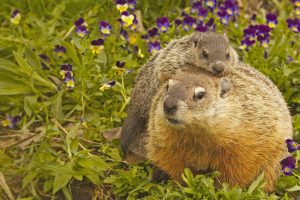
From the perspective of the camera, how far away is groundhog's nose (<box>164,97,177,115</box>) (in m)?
4.12

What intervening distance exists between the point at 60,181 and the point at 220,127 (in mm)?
1350

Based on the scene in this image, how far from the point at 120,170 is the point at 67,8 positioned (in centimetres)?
229

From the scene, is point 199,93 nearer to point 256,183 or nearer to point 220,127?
point 220,127

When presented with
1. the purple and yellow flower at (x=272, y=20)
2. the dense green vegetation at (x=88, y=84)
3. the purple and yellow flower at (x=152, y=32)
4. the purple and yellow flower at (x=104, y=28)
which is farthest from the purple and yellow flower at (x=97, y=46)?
the purple and yellow flower at (x=272, y=20)

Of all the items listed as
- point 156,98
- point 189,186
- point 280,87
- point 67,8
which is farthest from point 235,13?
point 189,186

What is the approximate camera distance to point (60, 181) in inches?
191

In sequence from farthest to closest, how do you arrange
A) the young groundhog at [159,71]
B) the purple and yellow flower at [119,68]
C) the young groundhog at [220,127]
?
the purple and yellow flower at [119,68] → the young groundhog at [159,71] → the young groundhog at [220,127]

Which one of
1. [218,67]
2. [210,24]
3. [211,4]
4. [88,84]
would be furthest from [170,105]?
[211,4]

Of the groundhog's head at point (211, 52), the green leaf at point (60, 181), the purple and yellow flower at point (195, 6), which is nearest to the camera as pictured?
the green leaf at point (60, 181)

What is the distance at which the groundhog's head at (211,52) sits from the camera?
503 cm

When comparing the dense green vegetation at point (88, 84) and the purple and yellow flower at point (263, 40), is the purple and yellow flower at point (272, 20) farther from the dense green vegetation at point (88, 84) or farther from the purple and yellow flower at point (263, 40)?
the purple and yellow flower at point (263, 40)

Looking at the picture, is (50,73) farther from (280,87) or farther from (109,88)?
(280,87)

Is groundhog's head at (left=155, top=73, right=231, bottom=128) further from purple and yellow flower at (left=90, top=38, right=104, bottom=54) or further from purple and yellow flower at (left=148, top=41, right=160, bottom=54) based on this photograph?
purple and yellow flower at (left=148, top=41, right=160, bottom=54)

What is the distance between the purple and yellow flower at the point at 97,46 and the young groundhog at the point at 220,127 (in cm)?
94
